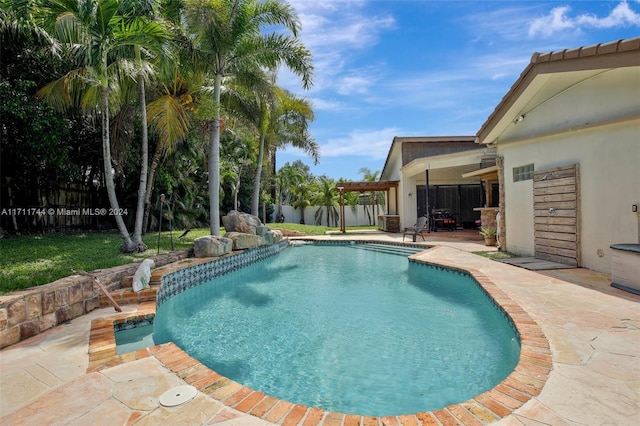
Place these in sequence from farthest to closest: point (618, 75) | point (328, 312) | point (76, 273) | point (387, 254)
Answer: point (387, 254), point (618, 75), point (328, 312), point (76, 273)

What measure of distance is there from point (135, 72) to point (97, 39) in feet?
4.20

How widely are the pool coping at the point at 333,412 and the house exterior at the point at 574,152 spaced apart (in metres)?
4.46

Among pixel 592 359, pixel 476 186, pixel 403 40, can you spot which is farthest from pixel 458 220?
pixel 592 359

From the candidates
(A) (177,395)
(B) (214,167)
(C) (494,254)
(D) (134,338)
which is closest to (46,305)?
(D) (134,338)

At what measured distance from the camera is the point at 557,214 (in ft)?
25.1

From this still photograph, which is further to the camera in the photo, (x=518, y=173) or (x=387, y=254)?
(x=387, y=254)

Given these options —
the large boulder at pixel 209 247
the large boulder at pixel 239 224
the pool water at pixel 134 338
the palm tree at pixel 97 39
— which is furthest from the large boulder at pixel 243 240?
the pool water at pixel 134 338

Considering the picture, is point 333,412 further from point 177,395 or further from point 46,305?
point 46,305

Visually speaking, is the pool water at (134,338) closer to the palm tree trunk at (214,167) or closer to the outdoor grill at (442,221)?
the palm tree trunk at (214,167)

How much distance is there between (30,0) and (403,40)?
9.87m

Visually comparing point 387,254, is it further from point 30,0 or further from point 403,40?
point 30,0

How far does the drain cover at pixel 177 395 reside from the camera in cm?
244

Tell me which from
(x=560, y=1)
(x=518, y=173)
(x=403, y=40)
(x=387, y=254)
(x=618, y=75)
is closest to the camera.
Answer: (x=618, y=75)

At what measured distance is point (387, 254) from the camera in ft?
40.9
